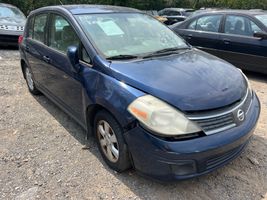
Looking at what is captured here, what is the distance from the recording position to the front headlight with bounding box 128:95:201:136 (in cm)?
236

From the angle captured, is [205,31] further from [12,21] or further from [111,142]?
[12,21]

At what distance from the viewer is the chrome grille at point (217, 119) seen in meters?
2.42

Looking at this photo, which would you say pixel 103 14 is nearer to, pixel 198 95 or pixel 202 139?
pixel 198 95

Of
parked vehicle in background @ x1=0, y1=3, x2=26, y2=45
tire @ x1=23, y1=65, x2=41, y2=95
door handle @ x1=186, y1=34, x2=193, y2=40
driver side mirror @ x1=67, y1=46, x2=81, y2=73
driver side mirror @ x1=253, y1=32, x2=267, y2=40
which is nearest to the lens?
driver side mirror @ x1=67, y1=46, x2=81, y2=73

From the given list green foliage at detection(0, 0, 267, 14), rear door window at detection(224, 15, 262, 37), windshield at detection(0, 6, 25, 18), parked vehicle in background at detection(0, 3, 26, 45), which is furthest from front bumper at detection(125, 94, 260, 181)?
green foliage at detection(0, 0, 267, 14)

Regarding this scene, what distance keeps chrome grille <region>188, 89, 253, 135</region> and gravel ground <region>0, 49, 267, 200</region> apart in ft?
2.14

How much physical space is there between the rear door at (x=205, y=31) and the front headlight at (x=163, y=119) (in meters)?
4.58

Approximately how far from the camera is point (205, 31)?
6.80 metres

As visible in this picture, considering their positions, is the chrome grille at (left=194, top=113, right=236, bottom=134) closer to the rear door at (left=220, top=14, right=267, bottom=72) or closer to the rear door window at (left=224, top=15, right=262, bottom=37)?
the rear door at (left=220, top=14, right=267, bottom=72)

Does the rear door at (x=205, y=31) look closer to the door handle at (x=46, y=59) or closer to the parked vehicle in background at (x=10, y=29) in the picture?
the door handle at (x=46, y=59)

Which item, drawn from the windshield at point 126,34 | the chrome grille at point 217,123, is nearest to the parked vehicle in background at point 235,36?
the windshield at point 126,34

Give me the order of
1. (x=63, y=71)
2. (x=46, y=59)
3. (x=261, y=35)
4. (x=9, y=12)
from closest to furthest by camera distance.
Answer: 1. (x=63, y=71)
2. (x=46, y=59)
3. (x=261, y=35)
4. (x=9, y=12)

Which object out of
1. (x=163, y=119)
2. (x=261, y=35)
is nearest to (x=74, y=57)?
(x=163, y=119)

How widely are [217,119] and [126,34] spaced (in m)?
1.58
